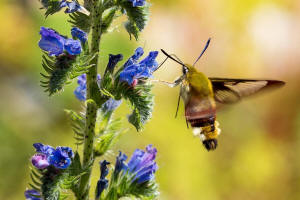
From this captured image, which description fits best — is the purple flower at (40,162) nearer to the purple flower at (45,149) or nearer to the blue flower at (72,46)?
the purple flower at (45,149)

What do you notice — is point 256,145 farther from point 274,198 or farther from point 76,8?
point 76,8

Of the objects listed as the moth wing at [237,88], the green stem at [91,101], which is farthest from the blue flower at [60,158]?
the moth wing at [237,88]

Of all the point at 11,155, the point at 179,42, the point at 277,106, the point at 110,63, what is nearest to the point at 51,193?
the point at 110,63

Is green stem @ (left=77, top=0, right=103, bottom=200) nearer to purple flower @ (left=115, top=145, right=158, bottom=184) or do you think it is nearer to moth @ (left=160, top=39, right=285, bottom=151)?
purple flower @ (left=115, top=145, right=158, bottom=184)

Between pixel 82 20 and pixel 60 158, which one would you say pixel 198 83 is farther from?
pixel 60 158

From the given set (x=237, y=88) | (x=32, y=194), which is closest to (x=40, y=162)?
(x=32, y=194)

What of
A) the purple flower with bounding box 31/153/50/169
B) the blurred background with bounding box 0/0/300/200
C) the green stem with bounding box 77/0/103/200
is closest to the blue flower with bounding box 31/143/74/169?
the purple flower with bounding box 31/153/50/169
